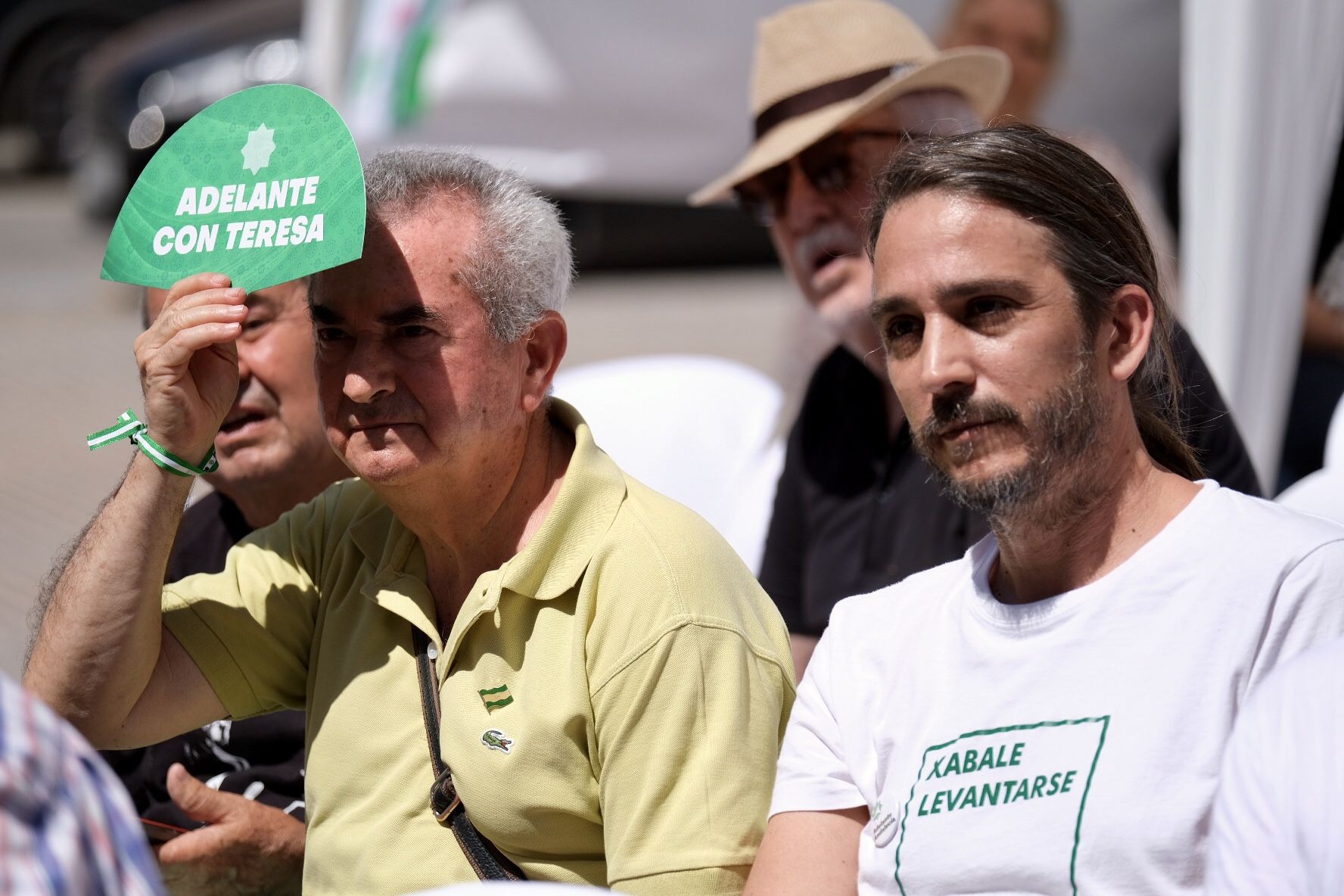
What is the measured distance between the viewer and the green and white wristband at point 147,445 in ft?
6.07

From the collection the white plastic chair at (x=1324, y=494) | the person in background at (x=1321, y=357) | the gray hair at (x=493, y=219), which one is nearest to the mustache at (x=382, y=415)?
the gray hair at (x=493, y=219)

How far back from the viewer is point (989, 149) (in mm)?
1655

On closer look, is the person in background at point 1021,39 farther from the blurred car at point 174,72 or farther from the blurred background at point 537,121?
the blurred car at point 174,72

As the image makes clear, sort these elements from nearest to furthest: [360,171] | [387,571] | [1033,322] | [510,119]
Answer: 1. [1033,322]
2. [360,171]
3. [387,571]
4. [510,119]

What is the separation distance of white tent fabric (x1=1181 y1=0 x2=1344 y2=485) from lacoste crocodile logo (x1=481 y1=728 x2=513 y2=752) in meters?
2.43

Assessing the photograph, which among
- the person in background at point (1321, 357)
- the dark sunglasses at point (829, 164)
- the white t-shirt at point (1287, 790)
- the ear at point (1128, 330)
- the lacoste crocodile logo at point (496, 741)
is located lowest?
the person in background at point (1321, 357)

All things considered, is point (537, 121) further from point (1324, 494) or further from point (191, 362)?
point (191, 362)

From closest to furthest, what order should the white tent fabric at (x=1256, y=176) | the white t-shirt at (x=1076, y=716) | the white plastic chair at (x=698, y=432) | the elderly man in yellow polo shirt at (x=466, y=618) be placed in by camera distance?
1. the white t-shirt at (x=1076, y=716)
2. the elderly man in yellow polo shirt at (x=466, y=618)
3. the white plastic chair at (x=698, y=432)
4. the white tent fabric at (x=1256, y=176)

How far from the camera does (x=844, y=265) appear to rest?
2.66 metres

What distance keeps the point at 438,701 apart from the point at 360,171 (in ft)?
2.23

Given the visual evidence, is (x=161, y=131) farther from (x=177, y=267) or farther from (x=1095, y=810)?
(x=1095, y=810)

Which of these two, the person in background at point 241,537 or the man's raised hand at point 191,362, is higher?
the man's raised hand at point 191,362

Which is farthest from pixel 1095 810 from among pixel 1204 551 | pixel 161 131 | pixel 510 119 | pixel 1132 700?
pixel 161 131

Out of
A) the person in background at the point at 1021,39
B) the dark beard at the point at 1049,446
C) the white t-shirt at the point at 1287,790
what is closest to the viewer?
the white t-shirt at the point at 1287,790
